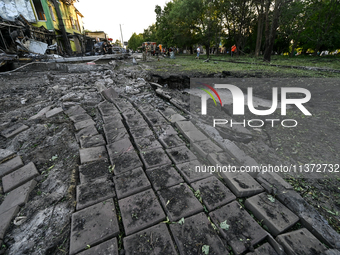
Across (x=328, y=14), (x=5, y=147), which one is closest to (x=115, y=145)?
(x=5, y=147)

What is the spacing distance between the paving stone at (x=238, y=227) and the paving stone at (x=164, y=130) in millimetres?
1343

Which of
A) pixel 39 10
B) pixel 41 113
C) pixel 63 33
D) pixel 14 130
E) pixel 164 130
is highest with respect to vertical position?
pixel 39 10

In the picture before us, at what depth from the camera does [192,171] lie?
5.81ft

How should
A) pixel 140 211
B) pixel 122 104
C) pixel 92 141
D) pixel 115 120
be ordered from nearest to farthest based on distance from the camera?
pixel 140 211 → pixel 92 141 → pixel 115 120 → pixel 122 104

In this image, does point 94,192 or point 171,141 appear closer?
point 94,192

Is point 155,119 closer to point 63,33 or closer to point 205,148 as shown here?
point 205,148

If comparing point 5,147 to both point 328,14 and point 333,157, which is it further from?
point 328,14

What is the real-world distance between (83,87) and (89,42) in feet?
93.2

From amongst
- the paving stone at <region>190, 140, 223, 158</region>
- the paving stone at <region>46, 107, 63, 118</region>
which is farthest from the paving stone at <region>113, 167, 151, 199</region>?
the paving stone at <region>46, 107, 63, 118</region>

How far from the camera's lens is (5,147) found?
239cm

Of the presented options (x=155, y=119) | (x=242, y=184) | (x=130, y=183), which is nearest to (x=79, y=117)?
(x=155, y=119)

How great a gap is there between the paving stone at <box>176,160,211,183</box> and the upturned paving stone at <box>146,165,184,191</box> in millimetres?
67

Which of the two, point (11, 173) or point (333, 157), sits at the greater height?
point (11, 173)

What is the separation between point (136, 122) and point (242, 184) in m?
1.91
